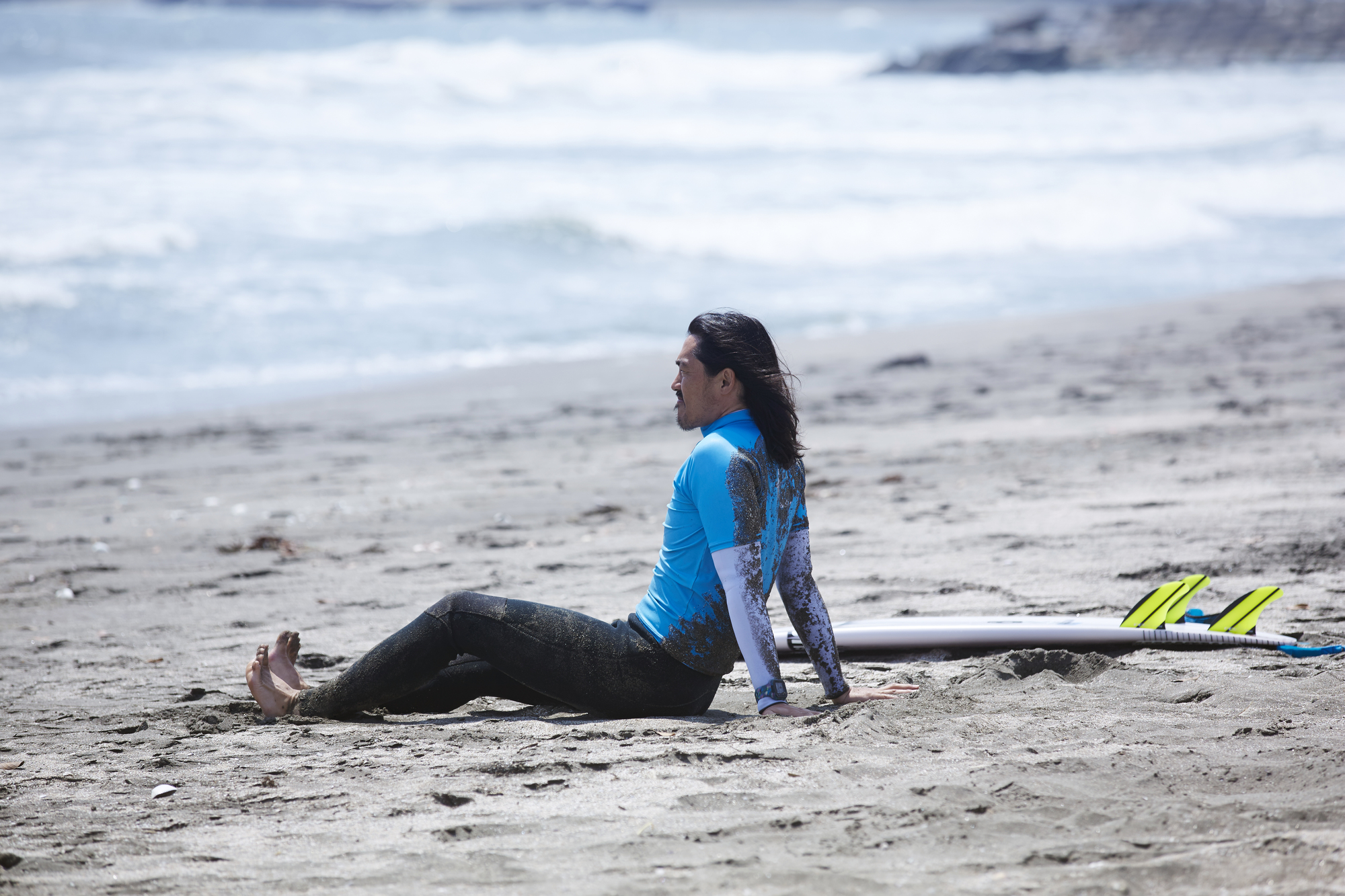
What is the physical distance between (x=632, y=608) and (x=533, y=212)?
1462 centimetres

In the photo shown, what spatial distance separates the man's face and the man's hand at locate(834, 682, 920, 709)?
0.97m

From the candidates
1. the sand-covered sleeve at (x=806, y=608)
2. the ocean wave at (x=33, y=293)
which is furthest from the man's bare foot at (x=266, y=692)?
the ocean wave at (x=33, y=293)

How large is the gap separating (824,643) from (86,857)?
2.07 m

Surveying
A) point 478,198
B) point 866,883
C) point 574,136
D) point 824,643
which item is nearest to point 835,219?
point 478,198

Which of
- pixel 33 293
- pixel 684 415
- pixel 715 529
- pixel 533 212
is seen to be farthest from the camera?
pixel 533 212

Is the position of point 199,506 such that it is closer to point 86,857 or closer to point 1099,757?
point 86,857

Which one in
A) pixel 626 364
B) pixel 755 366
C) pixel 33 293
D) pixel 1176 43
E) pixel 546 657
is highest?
pixel 1176 43

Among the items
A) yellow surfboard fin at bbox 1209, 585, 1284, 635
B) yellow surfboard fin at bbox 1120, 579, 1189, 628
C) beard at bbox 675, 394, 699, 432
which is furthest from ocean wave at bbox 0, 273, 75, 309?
yellow surfboard fin at bbox 1209, 585, 1284, 635

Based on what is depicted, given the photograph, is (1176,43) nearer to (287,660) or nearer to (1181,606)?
(1181,606)

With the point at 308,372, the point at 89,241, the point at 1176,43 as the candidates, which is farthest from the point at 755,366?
the point at 1176,43

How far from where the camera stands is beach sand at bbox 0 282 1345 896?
2732 millimetres

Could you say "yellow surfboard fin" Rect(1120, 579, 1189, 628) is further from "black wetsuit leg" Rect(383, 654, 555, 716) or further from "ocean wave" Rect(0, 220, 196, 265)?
"ocean wave" Rect(0, 220, 196, 265)

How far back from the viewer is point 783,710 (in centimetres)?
354

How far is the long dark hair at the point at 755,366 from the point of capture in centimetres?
340
